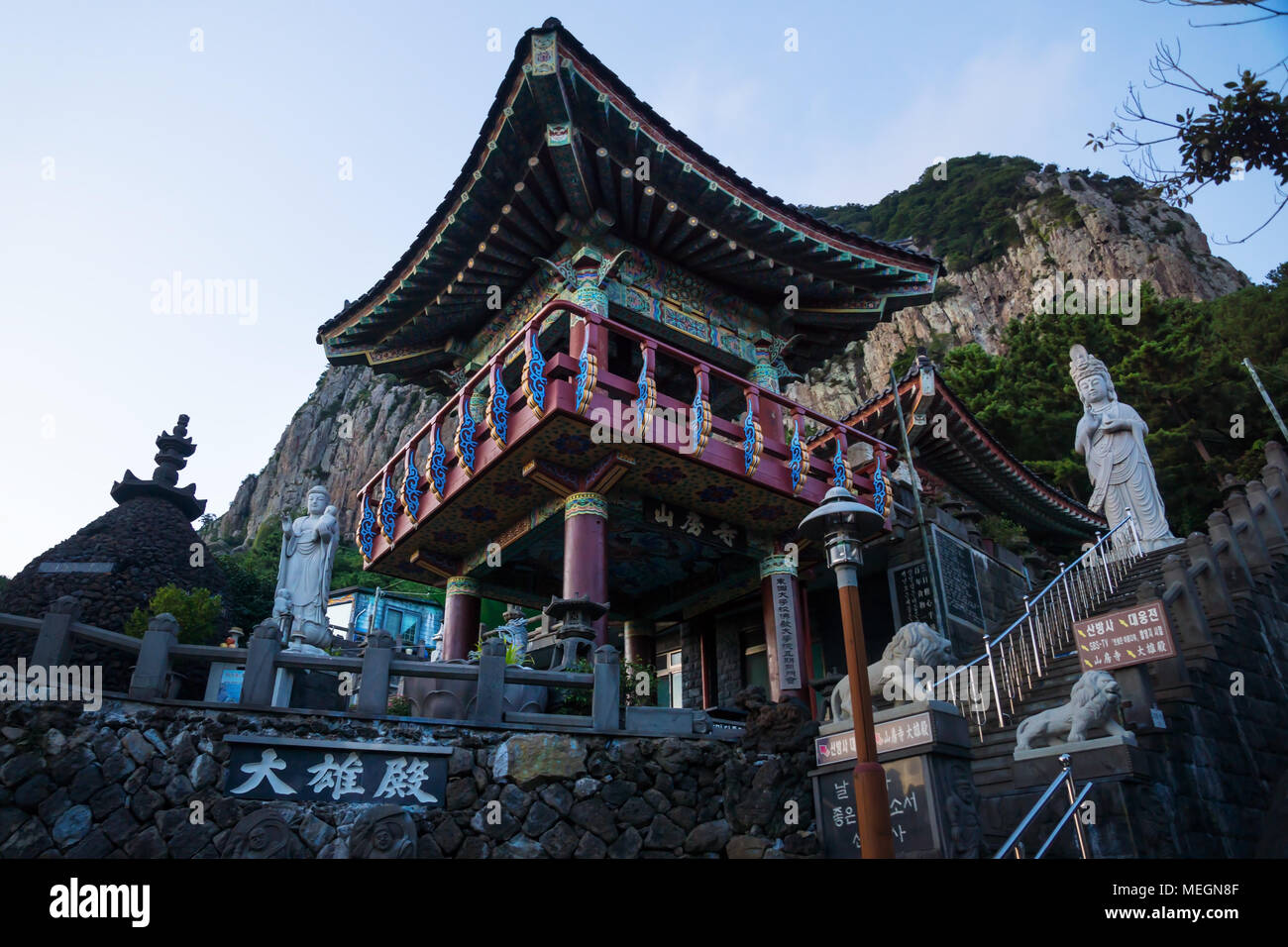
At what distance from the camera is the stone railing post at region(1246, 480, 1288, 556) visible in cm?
1273

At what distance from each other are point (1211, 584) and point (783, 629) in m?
5.81

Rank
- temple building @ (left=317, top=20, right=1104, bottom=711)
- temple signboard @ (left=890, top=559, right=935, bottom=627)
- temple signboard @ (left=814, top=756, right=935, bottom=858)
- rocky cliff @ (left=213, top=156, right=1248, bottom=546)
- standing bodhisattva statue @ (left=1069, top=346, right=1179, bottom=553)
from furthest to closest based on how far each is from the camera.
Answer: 1. rocky cliff @ (left=213, top=156, right=1248, bottom=546)
2. temple signboard @ (left=890, top=559, right=935, bottom=627)
3. standing bodhisattva statue @ (left=1069, top=346, right=1179, bottom=553)
4. temple building @ (left=317, top=20, right=1104, bottom=711)
5. temple signboard @ (left=814, top=756, right=935, bottom=858)

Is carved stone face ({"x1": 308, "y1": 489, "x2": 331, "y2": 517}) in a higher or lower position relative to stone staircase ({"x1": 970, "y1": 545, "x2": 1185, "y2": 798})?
higher

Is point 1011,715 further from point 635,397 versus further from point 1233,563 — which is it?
point 635,397

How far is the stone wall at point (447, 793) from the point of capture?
267 inches

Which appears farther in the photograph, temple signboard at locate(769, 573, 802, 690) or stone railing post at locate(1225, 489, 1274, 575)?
temple signboard at locate(769, 573, 802, 690)

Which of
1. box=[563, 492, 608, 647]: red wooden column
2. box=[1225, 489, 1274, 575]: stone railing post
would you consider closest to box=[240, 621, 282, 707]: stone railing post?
box=[563, 492, 608, 647]: red wooden column

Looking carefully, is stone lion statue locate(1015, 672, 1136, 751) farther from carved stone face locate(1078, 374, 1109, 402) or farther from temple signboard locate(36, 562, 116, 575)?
temple signboard locate(36, 562, 116, 575)

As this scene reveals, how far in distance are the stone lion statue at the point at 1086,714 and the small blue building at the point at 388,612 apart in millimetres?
21682

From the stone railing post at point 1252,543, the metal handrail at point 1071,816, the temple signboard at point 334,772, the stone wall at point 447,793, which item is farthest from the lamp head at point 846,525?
the stone railing post at point 1252,543

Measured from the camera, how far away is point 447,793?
758cm

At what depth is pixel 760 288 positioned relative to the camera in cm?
1498

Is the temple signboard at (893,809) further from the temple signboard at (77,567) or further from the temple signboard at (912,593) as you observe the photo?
the temple signboard at (77,567)

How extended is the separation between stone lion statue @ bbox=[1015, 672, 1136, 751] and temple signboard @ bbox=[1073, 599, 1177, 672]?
38 centimetres
